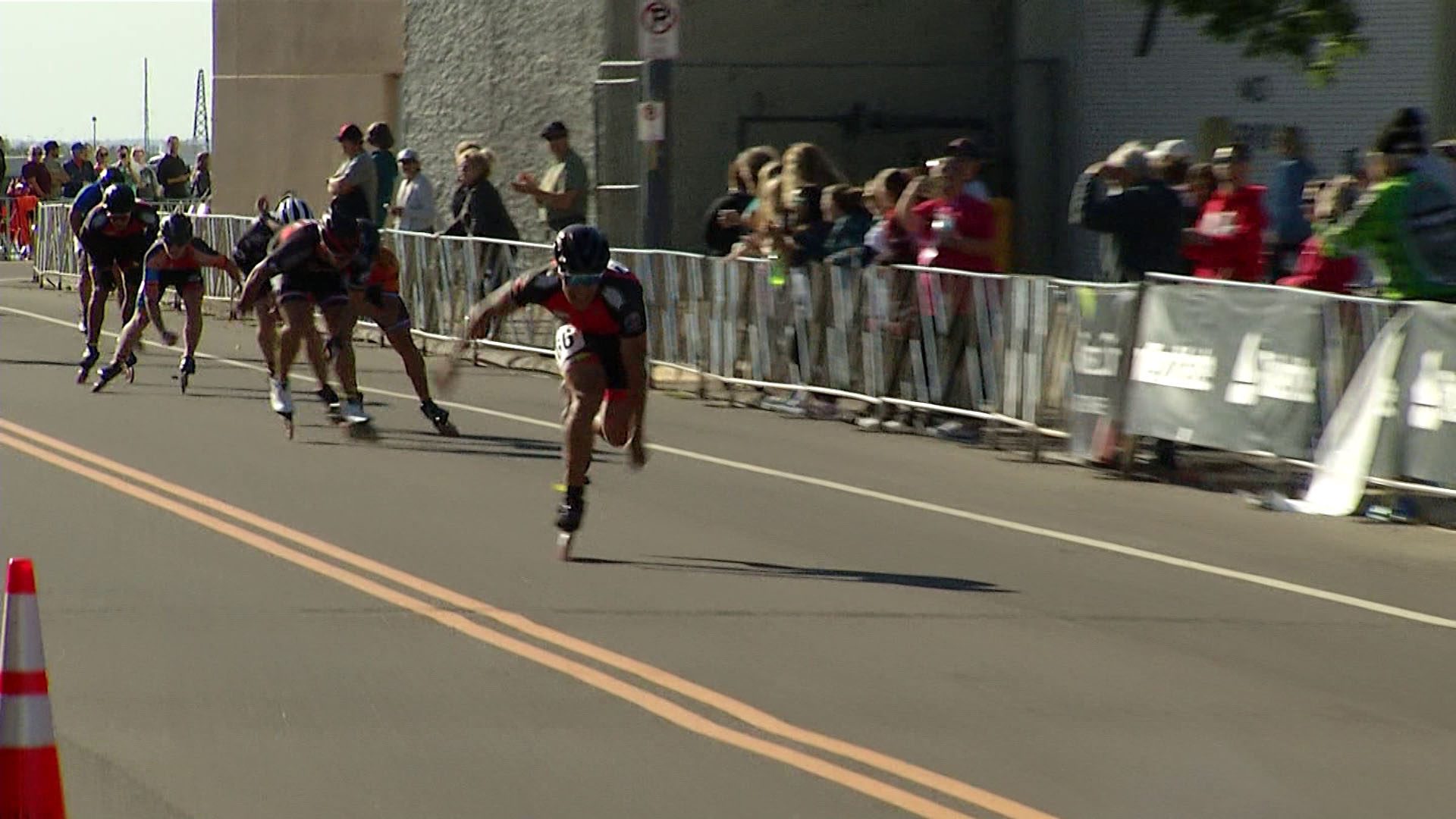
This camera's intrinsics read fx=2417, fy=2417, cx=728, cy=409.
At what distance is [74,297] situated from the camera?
31219mm

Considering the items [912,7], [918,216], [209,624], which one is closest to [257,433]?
[918,216]

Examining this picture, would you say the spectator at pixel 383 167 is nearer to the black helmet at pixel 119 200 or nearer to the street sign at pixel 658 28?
the black helmet at pixel 119 200

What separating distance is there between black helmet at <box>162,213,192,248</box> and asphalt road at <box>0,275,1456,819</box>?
11.3ft

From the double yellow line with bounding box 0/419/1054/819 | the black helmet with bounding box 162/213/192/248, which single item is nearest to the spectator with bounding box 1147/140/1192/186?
the double yellow line with bounding box 0/419/1054/819

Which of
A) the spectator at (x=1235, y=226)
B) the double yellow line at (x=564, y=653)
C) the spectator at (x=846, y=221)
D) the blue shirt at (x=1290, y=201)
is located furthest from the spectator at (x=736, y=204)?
the double yellow line at (x=564, y=653)

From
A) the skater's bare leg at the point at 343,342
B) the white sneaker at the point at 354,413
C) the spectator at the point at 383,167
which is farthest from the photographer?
the spectator at the point at 383,167

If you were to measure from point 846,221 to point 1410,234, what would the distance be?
208 inches

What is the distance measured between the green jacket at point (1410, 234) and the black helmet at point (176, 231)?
9.56 metres

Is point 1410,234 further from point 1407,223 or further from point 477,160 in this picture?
point 477,160

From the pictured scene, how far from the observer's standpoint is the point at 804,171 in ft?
58.1

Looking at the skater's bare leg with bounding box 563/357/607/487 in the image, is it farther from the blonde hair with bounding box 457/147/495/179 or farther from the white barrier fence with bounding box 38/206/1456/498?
the blonde hair with bounding box 457/147/495/179

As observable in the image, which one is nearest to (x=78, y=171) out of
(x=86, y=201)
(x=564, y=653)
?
(x=86, y=201)

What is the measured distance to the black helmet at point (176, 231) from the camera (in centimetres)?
1886

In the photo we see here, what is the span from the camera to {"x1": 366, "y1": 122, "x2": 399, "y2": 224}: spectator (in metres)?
23.8
